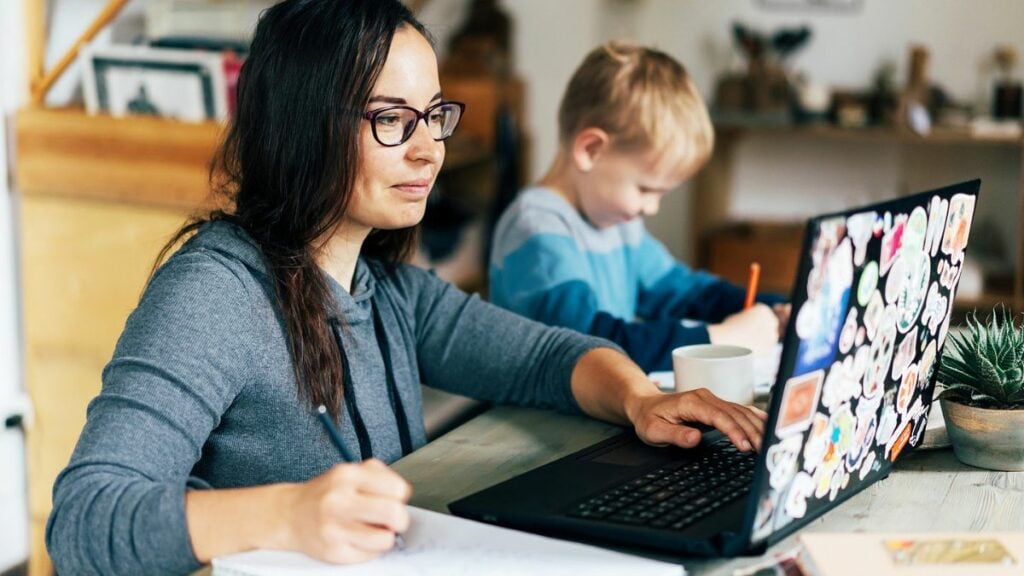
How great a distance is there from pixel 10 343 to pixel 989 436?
6.73 ft

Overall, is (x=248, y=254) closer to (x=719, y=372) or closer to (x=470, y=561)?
(x=470, y=561)

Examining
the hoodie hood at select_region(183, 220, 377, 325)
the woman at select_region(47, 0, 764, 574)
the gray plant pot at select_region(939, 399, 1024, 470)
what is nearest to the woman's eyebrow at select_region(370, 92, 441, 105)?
the woman at select_region(47, 0, 764, 574)

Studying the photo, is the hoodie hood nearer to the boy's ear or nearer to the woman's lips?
the woman's lips

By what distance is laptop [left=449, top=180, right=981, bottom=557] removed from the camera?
2.71 feet

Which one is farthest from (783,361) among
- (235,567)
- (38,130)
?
(38,130)

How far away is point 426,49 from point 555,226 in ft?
2.03

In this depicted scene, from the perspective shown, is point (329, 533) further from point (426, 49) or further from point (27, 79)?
point (27, 79)

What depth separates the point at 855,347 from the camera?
0.90 meters

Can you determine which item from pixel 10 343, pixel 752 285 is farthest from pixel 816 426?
pixel 10 343

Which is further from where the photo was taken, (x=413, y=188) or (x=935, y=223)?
(x=413, y=188)

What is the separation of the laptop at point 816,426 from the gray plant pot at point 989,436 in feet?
0.13

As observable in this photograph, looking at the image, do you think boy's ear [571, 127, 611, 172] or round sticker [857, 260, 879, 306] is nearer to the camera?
round sticker [857, 260, 879, 306]

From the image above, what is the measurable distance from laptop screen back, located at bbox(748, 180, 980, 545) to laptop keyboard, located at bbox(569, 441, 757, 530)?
0.08 metres

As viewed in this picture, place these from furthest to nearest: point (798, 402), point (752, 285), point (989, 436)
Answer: point (752, 285) < point (989, 436) < point (798, 402)
